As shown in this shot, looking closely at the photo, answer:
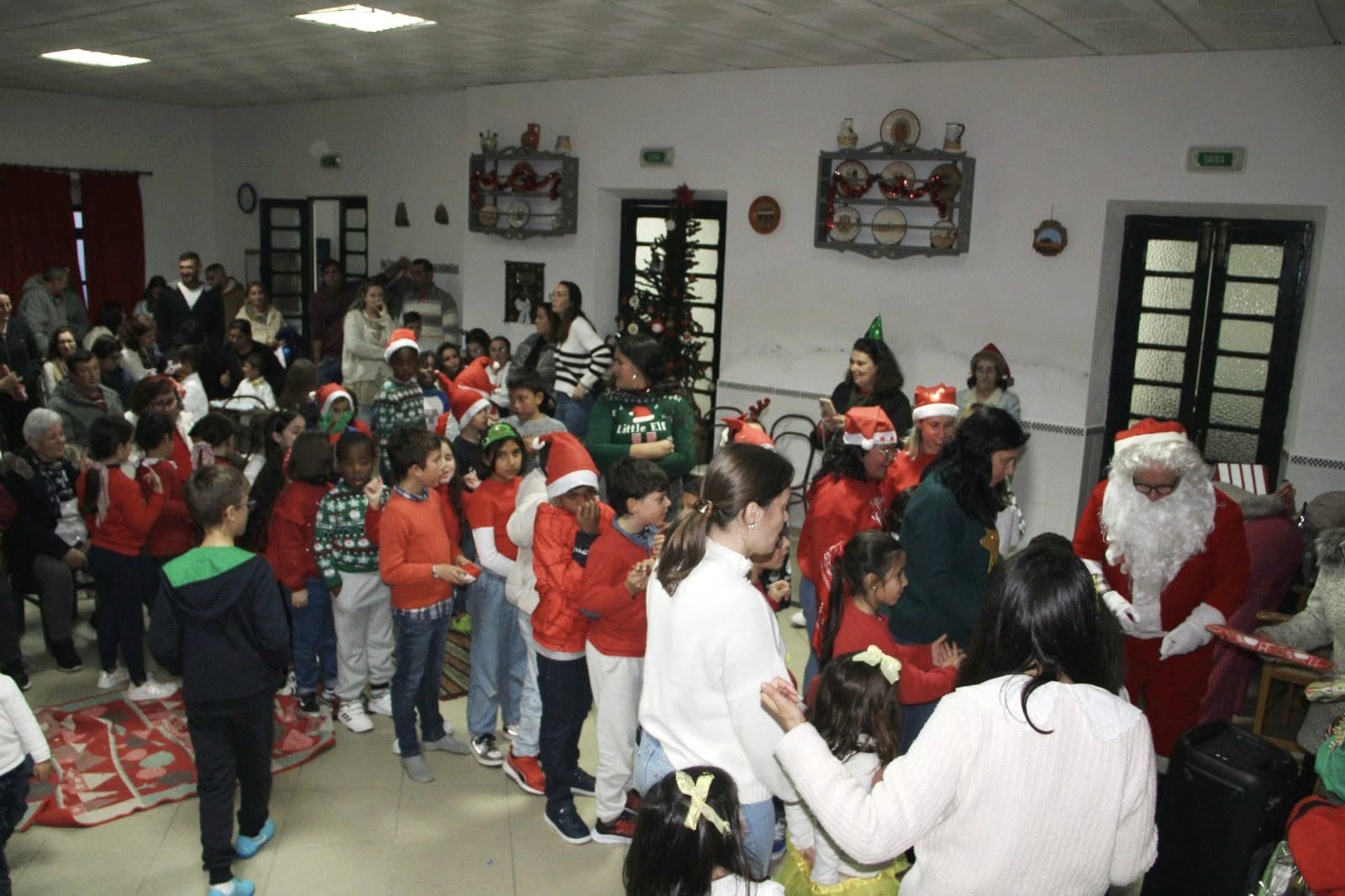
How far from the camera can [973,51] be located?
6652mm

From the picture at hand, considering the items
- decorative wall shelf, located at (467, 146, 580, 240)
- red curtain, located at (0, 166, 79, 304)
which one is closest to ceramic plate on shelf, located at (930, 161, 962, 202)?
decorative wall shelf, located at (467, 146, 580, 240)

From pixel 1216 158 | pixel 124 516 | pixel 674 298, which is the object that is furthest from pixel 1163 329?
pixel 124 516

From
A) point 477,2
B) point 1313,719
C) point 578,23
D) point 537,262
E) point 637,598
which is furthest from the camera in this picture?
point 537,262

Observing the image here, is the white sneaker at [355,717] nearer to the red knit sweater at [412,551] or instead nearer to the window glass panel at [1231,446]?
the red knit sweater at [412,551]

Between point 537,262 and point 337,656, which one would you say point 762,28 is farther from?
point 337,656

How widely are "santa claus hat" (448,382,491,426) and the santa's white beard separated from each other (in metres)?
3.11

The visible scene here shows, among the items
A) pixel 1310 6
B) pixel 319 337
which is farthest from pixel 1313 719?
pixel 319 337

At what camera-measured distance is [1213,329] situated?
682 cm

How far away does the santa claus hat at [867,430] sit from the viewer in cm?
403

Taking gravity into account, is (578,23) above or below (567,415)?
above

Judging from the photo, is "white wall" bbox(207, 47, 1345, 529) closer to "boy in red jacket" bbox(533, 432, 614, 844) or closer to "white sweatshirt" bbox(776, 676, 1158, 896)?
"boy in red jacket" bbox(533, 432, 614, 844)

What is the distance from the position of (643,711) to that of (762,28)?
16.2 feet

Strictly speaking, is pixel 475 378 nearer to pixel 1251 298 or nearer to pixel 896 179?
pixel 896 179

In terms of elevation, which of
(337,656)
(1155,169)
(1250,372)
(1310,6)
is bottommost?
(337,656)
